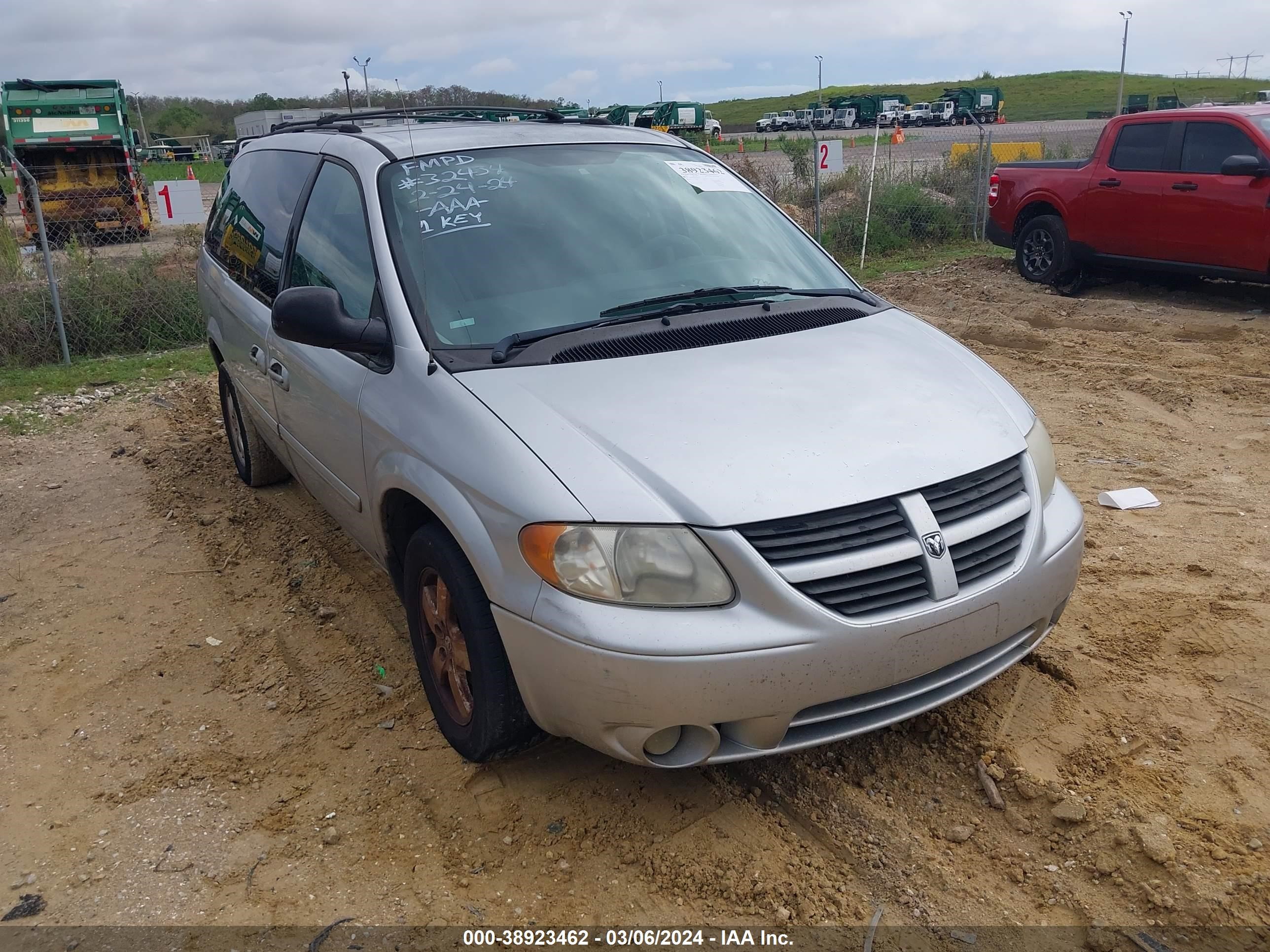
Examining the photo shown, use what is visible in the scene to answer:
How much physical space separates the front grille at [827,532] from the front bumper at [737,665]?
0.16 ft

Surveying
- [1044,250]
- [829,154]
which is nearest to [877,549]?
[1044,250]

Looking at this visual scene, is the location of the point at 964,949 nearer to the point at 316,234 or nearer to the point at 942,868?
the point at 942,868

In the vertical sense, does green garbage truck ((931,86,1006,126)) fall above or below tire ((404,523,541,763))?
above

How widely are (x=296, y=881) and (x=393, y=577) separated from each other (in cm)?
105

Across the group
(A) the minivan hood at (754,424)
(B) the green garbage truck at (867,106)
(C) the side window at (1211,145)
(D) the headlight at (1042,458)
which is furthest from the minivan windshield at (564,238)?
(B) the green garbage truck at (867,106)

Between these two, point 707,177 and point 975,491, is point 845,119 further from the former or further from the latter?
point 975,491

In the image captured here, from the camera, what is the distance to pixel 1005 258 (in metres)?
13.3

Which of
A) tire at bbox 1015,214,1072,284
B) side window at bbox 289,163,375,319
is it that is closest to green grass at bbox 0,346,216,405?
side window at bbox 289,163,375,319

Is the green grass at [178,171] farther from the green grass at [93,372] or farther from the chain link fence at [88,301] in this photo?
the green grass at [93,372]

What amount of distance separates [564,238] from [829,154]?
11.1m

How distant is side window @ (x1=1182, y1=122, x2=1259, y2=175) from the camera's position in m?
9.28

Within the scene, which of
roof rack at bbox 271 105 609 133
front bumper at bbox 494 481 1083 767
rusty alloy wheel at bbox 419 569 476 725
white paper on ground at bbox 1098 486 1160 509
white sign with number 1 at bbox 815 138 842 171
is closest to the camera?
front bumper at bbox 494 481 1083 767

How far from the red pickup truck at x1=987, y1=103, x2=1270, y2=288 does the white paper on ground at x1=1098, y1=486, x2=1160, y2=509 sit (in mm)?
5152

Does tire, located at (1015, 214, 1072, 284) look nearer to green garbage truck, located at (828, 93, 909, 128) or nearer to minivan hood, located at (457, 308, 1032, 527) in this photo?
minivan hood, located at (457, 308, 1032, 527)
